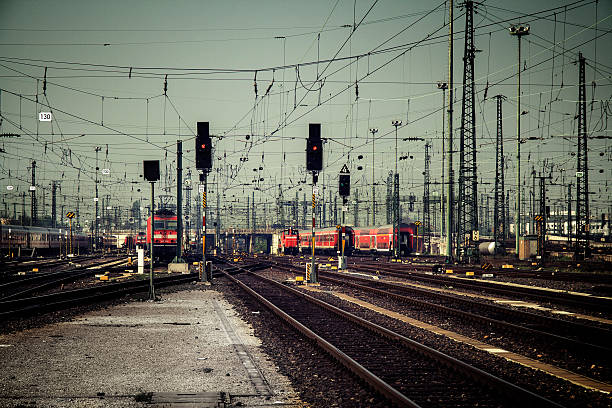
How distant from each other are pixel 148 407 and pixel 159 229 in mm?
43971

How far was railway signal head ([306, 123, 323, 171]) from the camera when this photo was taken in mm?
25837

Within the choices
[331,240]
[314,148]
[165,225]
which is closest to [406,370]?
[314,148]

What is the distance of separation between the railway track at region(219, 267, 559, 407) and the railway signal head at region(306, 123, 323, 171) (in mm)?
10119

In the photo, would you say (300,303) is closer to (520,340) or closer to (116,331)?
(116,331)

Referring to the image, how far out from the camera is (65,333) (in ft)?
47.3

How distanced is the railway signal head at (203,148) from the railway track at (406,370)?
12.5 meters

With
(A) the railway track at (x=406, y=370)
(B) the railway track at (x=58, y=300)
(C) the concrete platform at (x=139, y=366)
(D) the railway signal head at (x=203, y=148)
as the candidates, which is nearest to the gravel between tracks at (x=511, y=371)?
(A) the railway track at (x=406, y=370)

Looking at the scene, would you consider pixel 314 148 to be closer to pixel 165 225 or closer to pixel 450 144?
pixel 450 144

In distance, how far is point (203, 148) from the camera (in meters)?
27.9

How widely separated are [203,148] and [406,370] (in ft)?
63.0

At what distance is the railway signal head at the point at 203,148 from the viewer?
2777 cm

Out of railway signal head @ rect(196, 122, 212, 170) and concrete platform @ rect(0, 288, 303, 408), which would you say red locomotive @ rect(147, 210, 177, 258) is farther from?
concrete platform @ rect(0, 288, 303, 408)

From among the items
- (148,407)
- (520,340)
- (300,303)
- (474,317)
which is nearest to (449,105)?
(300,303)

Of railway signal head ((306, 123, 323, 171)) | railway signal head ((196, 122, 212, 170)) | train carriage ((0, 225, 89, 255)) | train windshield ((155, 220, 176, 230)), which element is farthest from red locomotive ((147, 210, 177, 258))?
railway signal head ((306, 123, 323, 171))
